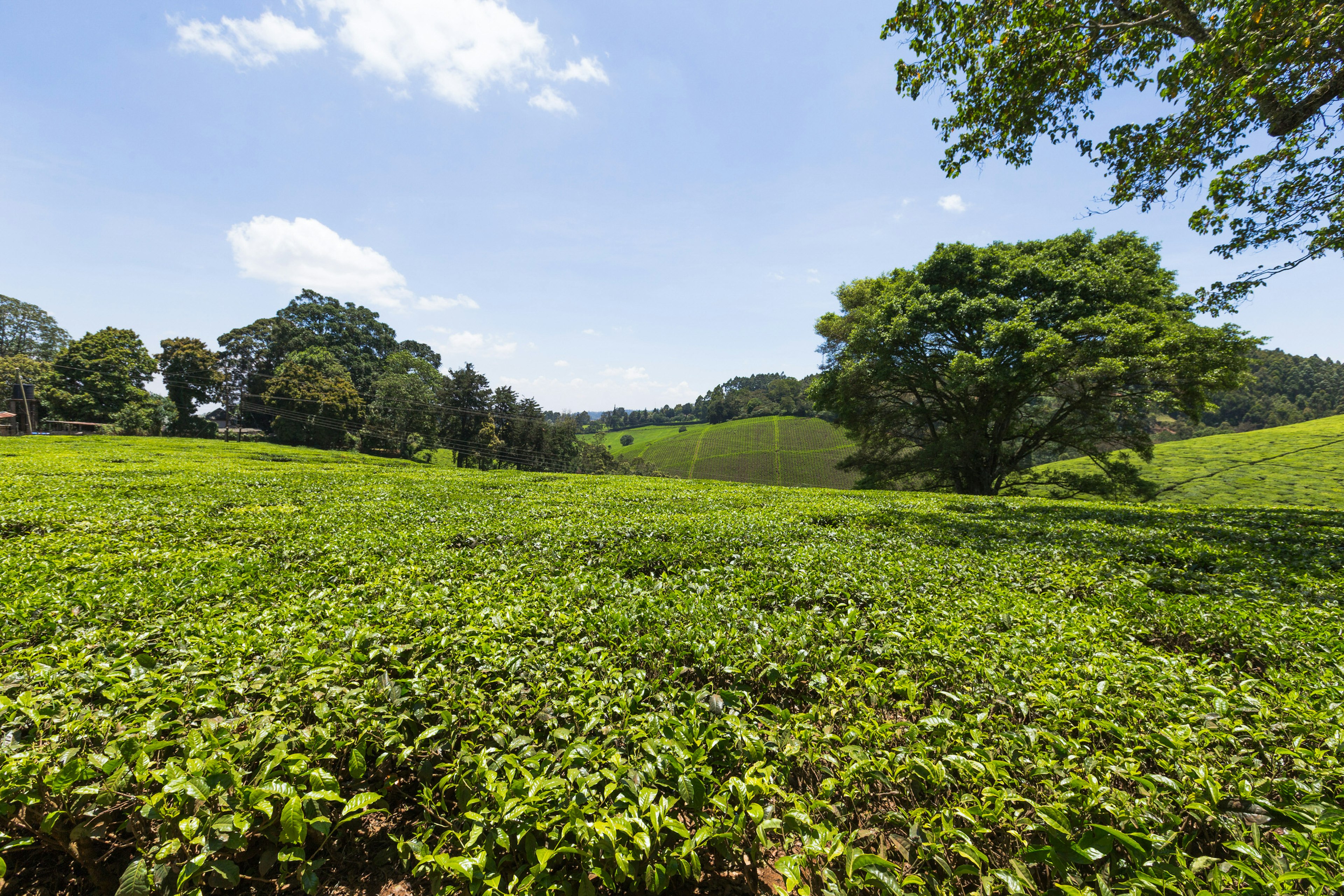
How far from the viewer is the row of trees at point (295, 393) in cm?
4753

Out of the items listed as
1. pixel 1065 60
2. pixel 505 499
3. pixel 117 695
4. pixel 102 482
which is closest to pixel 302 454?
pixel 102 482

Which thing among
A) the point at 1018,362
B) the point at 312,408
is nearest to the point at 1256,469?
the point at 1018,362

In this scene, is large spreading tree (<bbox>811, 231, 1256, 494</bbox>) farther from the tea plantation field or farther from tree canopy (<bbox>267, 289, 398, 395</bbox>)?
tree canopy (<bbox>267, 289, 398, 395</bbox>)

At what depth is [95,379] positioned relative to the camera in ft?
153

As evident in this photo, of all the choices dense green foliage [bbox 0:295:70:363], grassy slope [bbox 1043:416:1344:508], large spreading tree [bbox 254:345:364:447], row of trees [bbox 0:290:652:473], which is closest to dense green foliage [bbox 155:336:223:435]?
row of trees [bbox 0:290:652:473]

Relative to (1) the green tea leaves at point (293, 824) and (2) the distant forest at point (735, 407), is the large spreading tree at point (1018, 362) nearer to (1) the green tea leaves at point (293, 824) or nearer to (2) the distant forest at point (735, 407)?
(1) the green tea leaves at point (293, 824)

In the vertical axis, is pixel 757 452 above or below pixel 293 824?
below

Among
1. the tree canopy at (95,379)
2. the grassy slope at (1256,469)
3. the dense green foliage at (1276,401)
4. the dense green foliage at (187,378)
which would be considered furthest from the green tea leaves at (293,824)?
the dense green foliage at (1276,401)

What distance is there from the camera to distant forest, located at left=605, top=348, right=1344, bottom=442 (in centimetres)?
7475

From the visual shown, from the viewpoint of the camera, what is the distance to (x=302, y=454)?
31672 mm

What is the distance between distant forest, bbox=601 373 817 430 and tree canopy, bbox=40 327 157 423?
274ft

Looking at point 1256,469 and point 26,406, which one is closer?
point 1256,469

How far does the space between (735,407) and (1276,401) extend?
324 ft

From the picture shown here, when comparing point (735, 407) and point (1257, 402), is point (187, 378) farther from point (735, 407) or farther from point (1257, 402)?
point (1257, 402)
